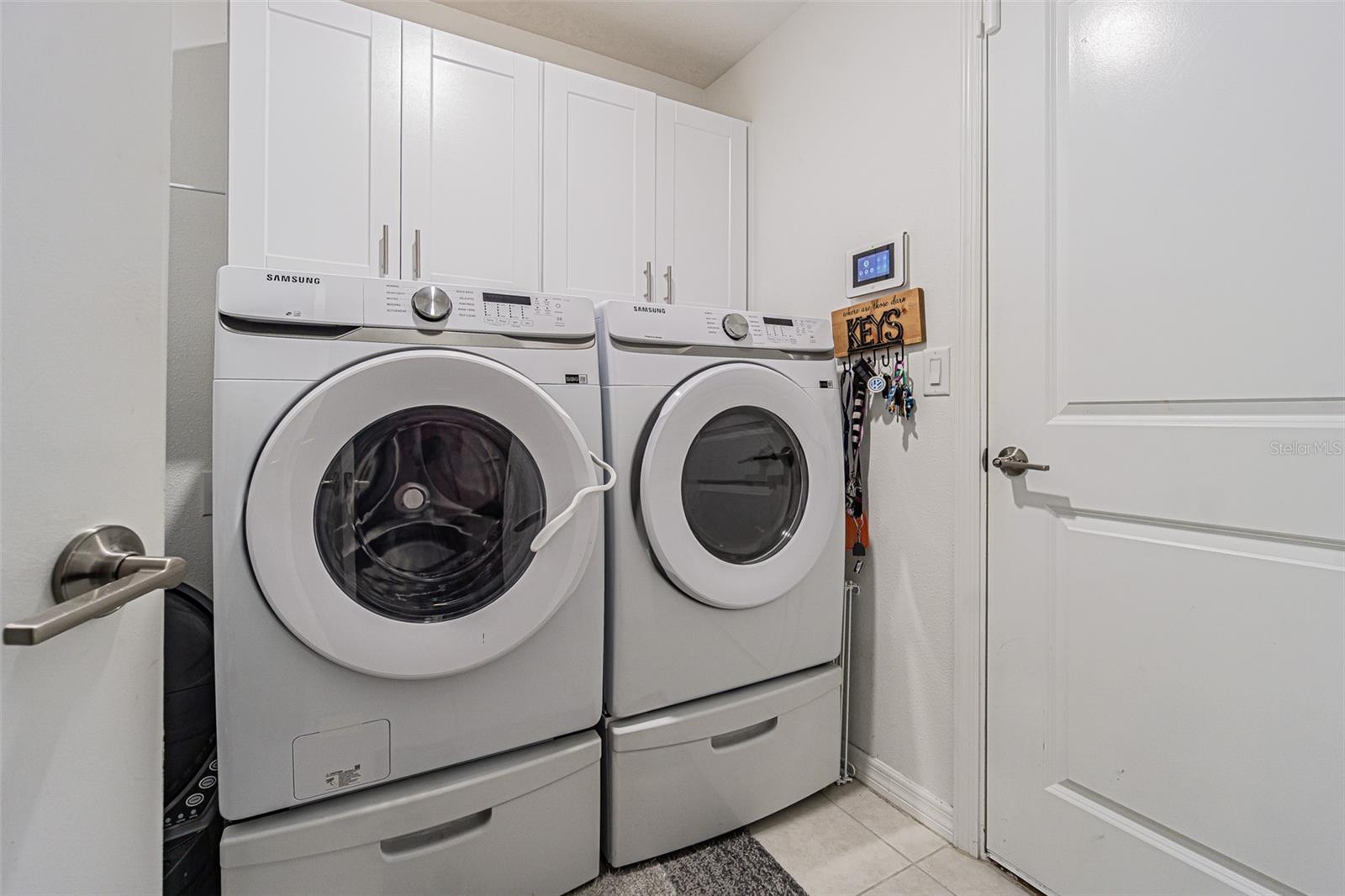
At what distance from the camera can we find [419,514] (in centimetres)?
111

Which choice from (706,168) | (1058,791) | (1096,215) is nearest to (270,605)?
(1058,791)

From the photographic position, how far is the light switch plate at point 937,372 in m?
1.47

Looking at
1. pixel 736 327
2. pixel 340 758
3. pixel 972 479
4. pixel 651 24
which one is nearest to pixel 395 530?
pixel 340 758

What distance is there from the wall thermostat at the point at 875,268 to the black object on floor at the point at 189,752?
1.70 meters

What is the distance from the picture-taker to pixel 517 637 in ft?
3.71

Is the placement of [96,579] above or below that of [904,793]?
above

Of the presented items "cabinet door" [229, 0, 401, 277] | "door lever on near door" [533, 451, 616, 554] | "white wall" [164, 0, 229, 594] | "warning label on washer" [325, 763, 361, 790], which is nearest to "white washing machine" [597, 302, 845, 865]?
"door lever on near door" [533, 451, 616, 554]

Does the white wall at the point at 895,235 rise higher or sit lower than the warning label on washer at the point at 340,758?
higher

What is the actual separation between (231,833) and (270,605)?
372 mm

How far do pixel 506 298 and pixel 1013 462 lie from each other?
3.66ft

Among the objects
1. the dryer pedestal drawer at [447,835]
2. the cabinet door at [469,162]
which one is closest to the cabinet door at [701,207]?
the cabinet door at [469,162]

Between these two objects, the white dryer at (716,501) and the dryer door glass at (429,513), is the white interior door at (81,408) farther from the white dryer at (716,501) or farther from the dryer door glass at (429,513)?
the white dryer at (716,501)

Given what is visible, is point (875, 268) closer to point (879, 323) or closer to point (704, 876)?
point (879, 323)

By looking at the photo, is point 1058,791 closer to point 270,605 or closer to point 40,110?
point 270,605
